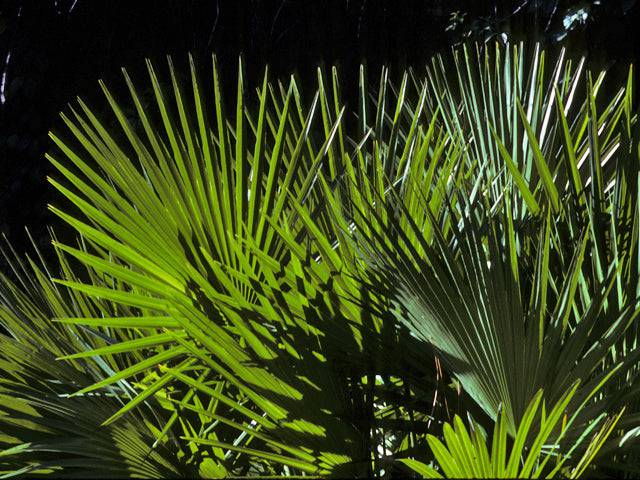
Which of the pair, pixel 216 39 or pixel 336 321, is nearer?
pixel 336 321

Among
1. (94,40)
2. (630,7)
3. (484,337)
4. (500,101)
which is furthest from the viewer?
(94,40)

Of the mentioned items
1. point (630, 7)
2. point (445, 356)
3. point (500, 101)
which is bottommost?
point (445, 356)

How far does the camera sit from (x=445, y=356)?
87 cm

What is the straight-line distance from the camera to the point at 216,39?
3186 mm

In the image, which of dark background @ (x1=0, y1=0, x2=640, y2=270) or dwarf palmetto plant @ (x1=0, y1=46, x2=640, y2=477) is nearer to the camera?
dwarf palmetto plant @ (x1=0, y1=46, x2=640, y2=477)

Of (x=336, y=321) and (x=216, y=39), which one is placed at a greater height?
(x=216, y=39)

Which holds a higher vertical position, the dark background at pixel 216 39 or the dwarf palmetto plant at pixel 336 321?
the dark background at pixel 216 39

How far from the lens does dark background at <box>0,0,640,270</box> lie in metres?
2.96

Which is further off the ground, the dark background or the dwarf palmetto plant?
the dark background

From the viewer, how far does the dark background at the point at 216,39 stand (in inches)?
116

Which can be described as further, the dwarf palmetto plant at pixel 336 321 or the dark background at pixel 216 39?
the dark background at pixel 216 39

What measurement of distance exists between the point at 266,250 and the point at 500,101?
0.58 meters

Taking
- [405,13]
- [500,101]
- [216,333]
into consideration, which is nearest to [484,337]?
[216,333]

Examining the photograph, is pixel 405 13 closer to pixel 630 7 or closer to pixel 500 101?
pixel 630 7
